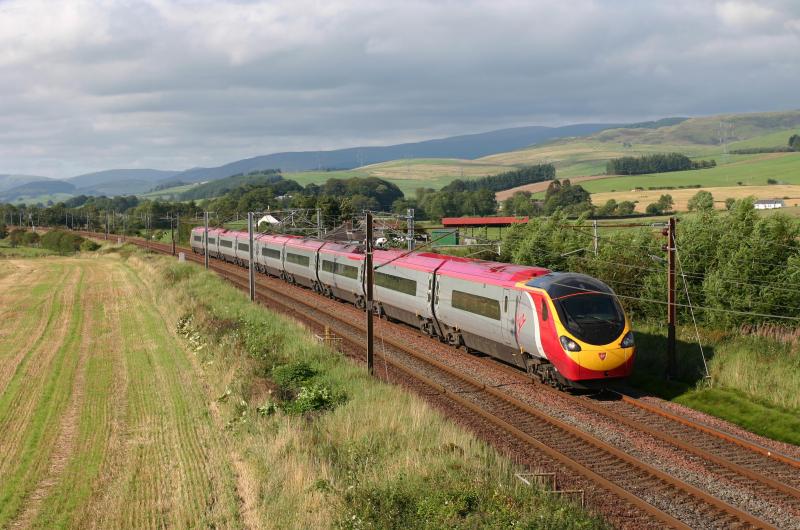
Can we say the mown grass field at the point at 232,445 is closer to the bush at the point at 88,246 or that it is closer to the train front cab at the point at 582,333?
the train front cab at the point at 582,333

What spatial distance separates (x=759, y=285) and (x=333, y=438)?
→ 2107 centimetres

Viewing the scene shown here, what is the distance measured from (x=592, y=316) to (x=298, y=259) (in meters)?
33.6

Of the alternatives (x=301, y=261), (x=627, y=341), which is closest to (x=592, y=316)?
(x=627, y=341)

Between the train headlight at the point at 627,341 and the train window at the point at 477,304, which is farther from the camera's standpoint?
the train window at the point at 477,304

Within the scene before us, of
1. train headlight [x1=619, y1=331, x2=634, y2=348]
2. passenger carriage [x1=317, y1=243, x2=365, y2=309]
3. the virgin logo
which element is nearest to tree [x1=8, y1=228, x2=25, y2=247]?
passenger carriage [x1=317, y1=243, x2=365, y2=309]

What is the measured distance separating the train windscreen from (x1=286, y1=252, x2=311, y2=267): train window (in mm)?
30184

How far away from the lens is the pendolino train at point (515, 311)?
21.2 m

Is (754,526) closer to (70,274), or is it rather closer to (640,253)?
(640,253)

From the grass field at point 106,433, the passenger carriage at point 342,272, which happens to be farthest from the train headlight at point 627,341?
the passenger carriage at point 342,272

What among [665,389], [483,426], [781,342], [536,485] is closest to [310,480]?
[536,485]

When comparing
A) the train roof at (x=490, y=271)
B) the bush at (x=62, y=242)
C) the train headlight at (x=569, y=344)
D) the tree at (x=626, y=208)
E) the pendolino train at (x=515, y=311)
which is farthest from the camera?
the bush at (x=62, y=242)

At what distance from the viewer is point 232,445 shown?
19047 millimetres

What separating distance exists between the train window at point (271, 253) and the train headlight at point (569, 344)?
39.5 meters

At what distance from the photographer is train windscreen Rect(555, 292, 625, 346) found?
835 inches
